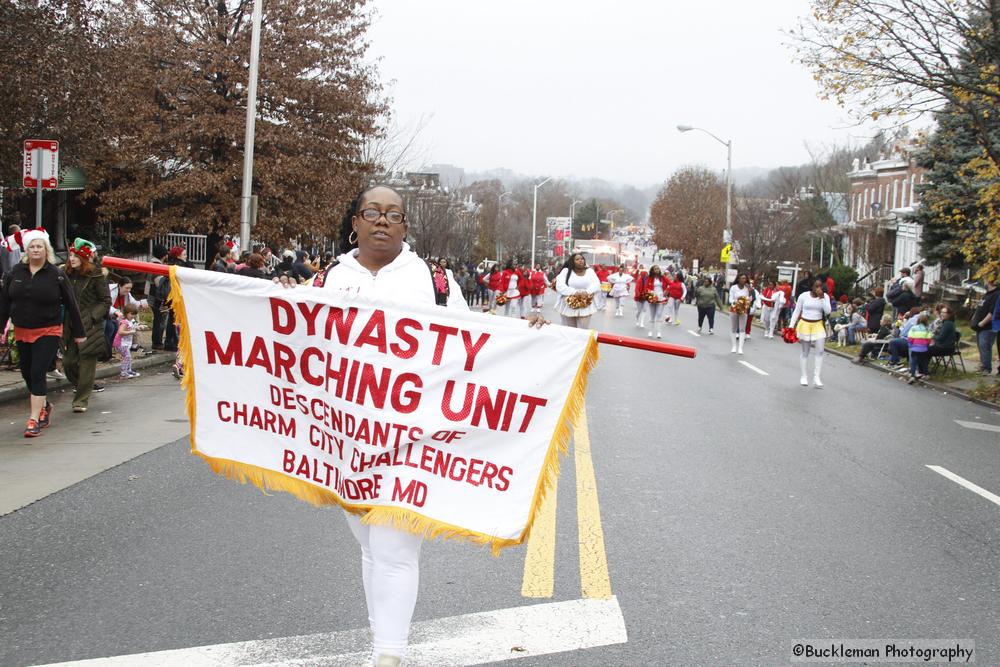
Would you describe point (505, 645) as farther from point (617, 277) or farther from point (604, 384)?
point (617, 277)

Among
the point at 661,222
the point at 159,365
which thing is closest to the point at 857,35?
the point at 159,365

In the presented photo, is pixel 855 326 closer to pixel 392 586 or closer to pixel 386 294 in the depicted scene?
pixel 386 294

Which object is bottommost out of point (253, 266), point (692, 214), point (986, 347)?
point (986, 347)

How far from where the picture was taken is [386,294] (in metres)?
4.00

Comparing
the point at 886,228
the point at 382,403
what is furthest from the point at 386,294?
the point at 886,228

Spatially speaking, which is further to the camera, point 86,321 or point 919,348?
point 919,348

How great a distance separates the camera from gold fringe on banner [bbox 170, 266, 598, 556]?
3.74 meters

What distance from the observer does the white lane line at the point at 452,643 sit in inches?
157

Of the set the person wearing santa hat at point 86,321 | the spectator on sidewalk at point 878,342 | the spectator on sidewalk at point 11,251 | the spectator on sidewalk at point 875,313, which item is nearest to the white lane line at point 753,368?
the spectator on sidewalk at point 878,342

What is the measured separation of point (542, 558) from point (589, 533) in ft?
2.02

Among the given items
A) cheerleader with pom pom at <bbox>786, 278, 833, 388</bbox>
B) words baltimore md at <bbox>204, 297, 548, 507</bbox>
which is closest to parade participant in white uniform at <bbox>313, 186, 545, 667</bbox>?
words baltimore md at <bbox>204, 297, 548, 507</bbox>

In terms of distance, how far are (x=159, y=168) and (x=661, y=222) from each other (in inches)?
2205

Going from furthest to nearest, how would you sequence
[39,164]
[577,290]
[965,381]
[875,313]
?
1. [875,313]
2. [965,381]
3. [577,290]
4. [39,164]

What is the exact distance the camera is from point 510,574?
5234mm
